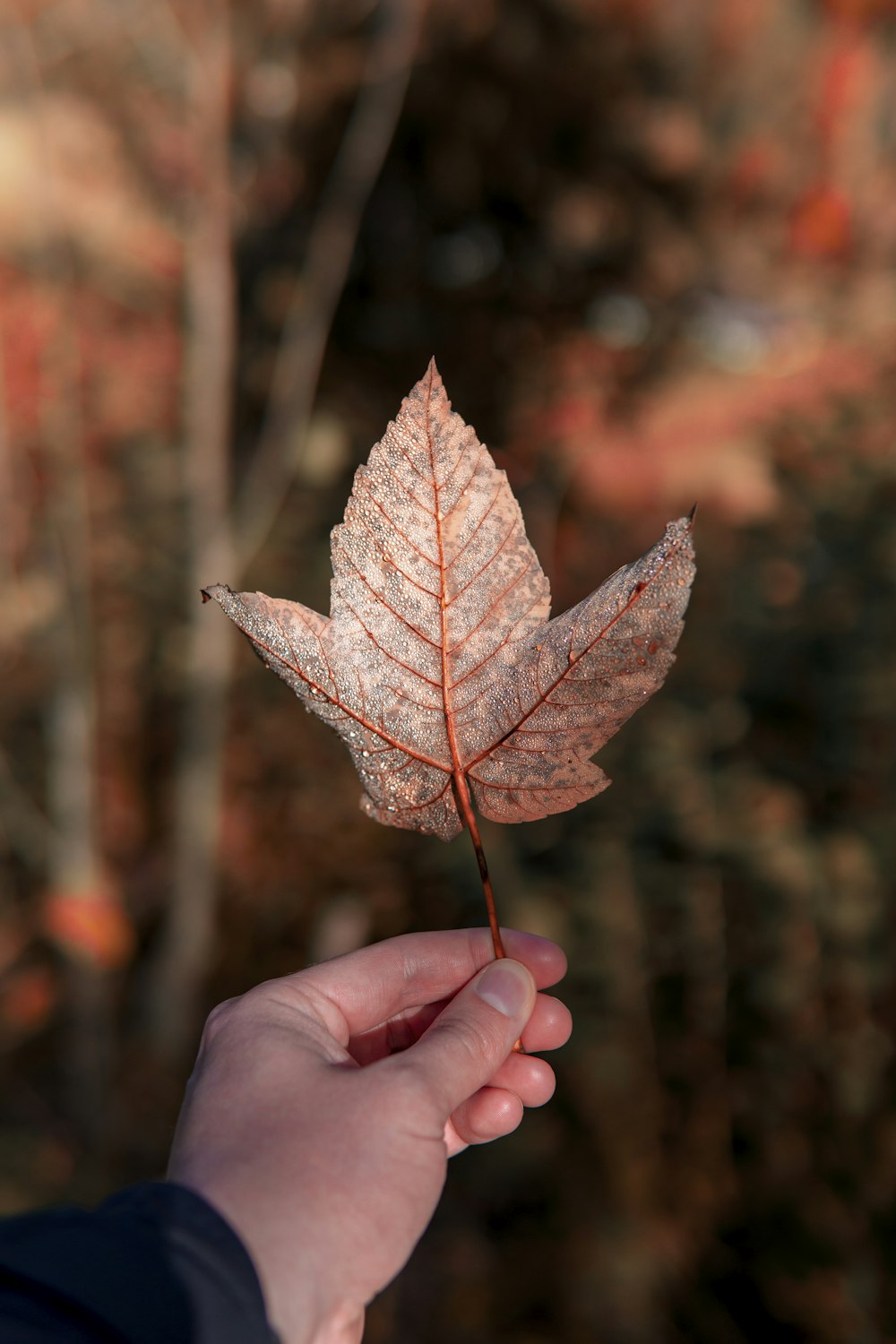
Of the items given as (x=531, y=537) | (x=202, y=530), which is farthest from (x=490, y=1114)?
(x=202, y=530)

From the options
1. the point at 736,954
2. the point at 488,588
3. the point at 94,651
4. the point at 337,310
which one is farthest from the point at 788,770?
the point at 94,651

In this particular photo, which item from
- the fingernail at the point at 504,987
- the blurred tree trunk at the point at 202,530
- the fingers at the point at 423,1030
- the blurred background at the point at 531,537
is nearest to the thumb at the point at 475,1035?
the fingernail at the point at 504,987

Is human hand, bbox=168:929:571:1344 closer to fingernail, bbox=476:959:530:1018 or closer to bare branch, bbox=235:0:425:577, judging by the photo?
fingernail, bbox=476:959:530:1018

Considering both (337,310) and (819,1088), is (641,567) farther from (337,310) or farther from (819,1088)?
(337,310)

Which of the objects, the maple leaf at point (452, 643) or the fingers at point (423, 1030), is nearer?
the maple leaf at point (452, 643)

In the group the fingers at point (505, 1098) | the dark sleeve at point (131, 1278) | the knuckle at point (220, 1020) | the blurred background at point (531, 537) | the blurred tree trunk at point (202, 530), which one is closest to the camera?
the dark sleeve at point (131, 1278)

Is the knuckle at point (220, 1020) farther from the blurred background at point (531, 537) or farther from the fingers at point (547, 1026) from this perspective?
the blurred background at point (531, 537)
